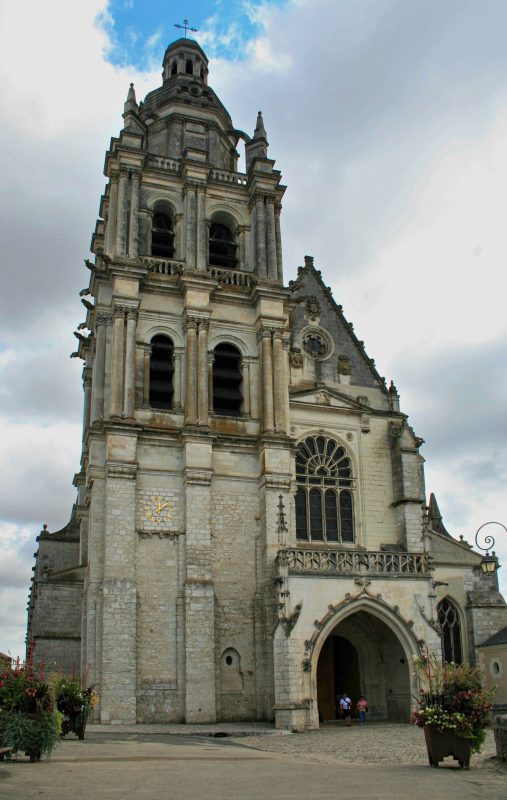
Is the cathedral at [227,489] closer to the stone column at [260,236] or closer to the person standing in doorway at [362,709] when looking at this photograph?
the stone column at [260,236]

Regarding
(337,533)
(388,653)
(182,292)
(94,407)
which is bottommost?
(388,653)

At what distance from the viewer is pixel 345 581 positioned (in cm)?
2319

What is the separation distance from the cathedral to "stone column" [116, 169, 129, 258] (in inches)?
2.4

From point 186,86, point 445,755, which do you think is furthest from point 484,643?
point 186,86

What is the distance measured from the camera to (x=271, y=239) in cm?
3002

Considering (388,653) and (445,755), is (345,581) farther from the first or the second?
(445,755)

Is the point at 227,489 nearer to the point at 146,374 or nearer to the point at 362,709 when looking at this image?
the point at 146,374

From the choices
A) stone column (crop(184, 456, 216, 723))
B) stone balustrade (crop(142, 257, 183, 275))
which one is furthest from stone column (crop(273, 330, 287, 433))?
stone balustrade (crop(142, 257, 183, 275))

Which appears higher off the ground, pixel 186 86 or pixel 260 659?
pixel 186 86

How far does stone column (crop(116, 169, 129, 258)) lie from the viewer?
2777 cm

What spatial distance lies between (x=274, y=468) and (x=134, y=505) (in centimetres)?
459

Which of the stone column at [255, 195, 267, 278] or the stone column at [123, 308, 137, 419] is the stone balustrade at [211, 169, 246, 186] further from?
the stone column at [123, 308, 137, 419]

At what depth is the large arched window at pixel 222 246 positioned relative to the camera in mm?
30781

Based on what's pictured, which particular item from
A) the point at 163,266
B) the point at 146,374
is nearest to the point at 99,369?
the point at 146,374
